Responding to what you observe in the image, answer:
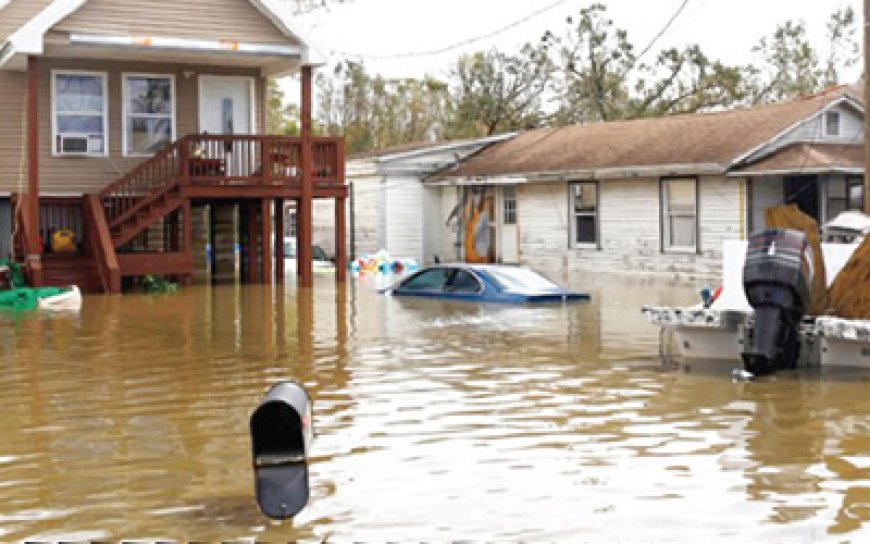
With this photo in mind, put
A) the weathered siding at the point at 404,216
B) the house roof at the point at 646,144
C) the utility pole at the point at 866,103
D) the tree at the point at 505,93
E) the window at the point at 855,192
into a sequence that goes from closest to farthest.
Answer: the utility pole at the point at 866,103, the window at the point at 855,192, the house roof at the point at 646,144, the weathered siding at the point at 404,216, the tree at the point at 505,93

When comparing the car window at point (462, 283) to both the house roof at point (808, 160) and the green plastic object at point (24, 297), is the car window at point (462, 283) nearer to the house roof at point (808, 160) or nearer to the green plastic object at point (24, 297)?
the green plastic object at point (24, 297)

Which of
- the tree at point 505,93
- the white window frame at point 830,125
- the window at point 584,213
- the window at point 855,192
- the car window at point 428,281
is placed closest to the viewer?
the car window at point 428,281

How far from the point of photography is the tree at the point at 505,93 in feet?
206

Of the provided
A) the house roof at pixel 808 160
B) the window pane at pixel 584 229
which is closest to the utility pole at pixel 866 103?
the house roof at pixel 808 160

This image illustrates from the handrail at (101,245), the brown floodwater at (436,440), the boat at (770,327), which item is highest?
the handrail at (101,245)

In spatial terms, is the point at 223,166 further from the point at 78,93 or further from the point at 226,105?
the point at 78,93

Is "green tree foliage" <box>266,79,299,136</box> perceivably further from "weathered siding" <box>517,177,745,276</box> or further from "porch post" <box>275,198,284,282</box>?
"porch post" <box>275,198,284,282</box>

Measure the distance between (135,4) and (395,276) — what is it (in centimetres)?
1161

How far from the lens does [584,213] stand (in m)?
37.5

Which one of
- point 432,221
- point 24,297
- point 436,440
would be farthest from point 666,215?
point 436,440

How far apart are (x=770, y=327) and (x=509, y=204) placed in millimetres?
26744

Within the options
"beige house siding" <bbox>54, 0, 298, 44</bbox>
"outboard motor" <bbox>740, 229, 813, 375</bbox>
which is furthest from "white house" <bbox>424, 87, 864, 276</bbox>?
"outboard motor" <bbox>740, 229, 813, 375</bbox>

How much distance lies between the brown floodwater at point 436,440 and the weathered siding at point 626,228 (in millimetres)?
14485

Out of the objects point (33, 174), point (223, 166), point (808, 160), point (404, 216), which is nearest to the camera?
point (33, 174)
